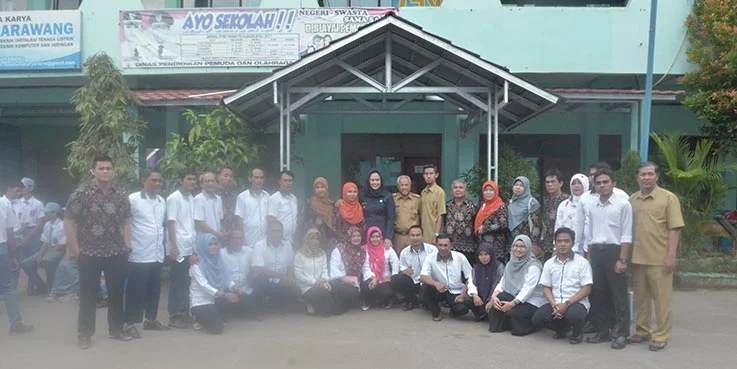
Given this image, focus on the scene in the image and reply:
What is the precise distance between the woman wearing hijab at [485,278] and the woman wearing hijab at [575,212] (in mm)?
804

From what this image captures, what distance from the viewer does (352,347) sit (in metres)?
5.96

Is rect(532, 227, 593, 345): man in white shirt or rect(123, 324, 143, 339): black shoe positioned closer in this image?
rect(532, 227, 593, 345): man in white shirt

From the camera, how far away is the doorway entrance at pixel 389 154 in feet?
44.5

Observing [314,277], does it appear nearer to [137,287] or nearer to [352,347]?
[352,347]

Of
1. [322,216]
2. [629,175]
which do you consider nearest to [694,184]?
[629,175]

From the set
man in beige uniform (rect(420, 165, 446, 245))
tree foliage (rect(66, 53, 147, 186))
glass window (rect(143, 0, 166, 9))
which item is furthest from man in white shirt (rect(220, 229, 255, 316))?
glass window (rect(143, 0, 166, 9))

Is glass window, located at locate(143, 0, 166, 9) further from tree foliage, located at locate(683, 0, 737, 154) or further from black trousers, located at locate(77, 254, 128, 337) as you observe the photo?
tree foliage, located at locate(683, 0, 737, 154)

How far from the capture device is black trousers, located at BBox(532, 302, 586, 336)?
6016mm

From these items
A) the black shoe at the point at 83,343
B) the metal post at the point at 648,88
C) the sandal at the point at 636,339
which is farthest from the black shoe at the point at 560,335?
the black shoe at the point at 83,343

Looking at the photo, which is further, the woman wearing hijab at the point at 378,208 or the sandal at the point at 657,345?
the woman wearing hijab at the point at 378,208

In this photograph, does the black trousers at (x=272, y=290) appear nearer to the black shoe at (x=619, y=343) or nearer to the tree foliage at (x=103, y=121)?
the tree foliage at (x=103, y=121)

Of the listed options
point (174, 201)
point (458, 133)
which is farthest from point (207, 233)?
point (458, 133)

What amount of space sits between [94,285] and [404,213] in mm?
3838

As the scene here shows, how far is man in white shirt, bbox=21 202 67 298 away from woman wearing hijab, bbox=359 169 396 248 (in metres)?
4.39
